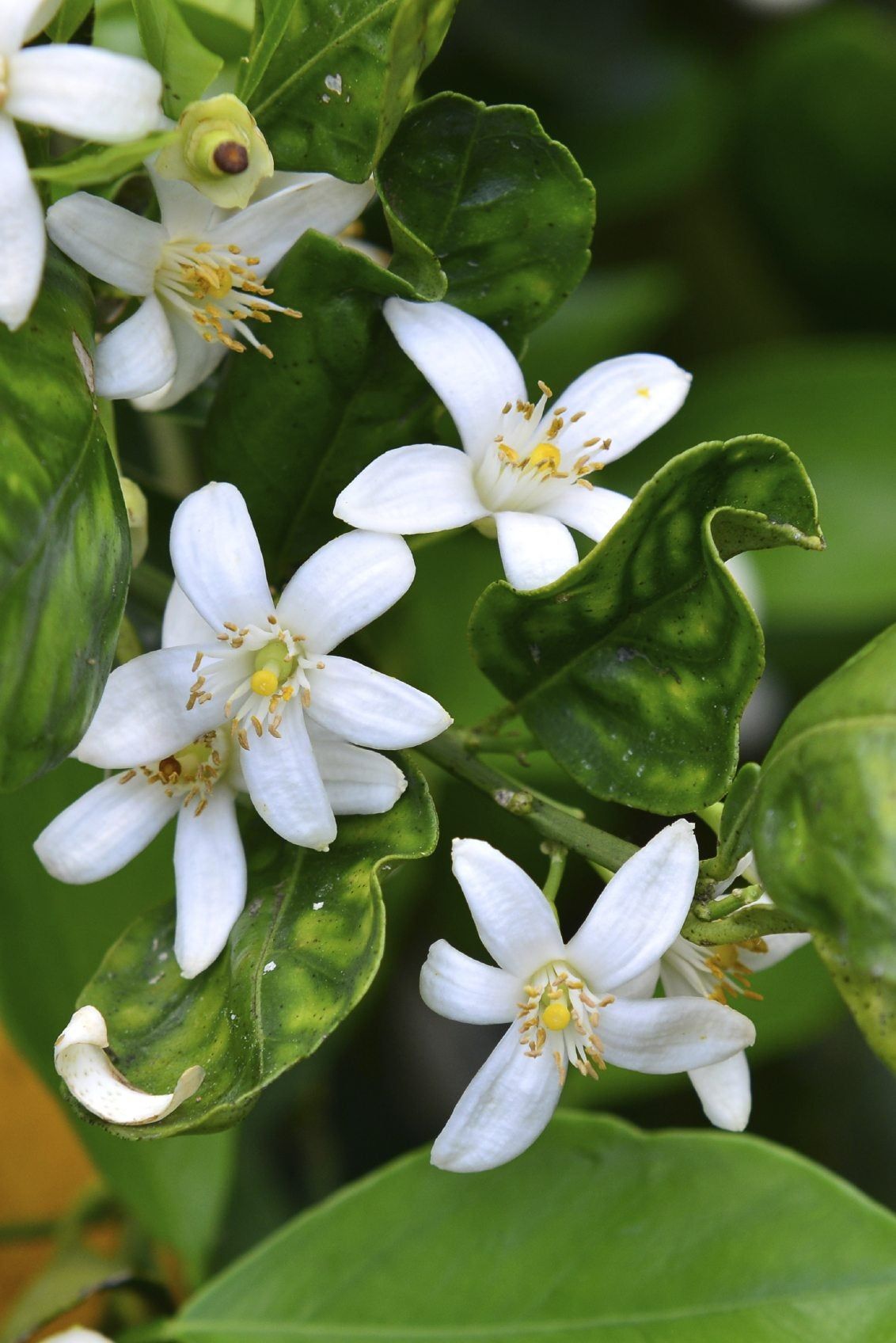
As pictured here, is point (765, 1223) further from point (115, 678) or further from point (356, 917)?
point (115, 678)

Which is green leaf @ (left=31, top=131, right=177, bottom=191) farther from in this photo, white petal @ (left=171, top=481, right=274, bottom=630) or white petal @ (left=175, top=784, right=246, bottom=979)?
white petal @ (left=175, top=784, right=246, bottom=979)

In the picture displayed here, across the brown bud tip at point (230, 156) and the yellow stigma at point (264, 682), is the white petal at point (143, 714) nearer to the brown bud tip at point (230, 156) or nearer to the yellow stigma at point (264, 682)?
the yellow stigma at point (264, 682)

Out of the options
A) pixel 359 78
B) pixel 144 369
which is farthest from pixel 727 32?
pixel 144 369

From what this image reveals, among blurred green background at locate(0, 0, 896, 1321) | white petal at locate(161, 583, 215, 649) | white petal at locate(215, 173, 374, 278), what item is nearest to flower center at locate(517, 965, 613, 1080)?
white petal at locate(161, 583, 215, 649)

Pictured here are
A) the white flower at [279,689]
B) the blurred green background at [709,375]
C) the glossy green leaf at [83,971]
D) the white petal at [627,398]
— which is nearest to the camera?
the white flower at [279,689]

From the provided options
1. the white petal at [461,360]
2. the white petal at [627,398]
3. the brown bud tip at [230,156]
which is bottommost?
the white petal at [627,398]

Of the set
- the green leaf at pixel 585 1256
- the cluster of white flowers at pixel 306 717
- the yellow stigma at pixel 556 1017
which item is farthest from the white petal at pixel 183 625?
the green leaf at pixel 585 1256

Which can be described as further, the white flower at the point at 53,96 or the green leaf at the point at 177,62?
the green leaf at the point at 177,62
